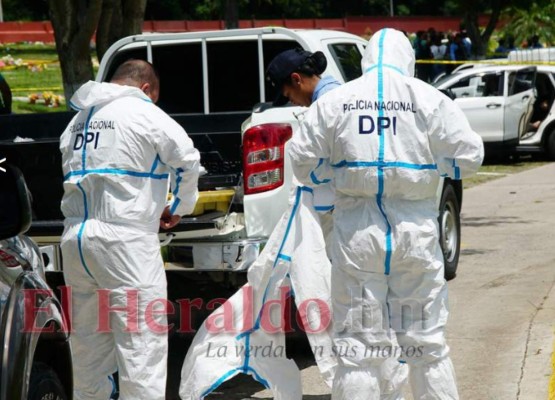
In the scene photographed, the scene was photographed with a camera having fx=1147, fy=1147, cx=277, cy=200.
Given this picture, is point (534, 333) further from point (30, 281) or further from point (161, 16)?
point (161, 16)

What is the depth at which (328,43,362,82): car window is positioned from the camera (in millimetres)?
8391

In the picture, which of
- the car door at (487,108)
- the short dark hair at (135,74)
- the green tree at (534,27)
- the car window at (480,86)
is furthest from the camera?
the green tree at (534,27)

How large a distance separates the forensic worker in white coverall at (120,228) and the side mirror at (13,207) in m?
1.32

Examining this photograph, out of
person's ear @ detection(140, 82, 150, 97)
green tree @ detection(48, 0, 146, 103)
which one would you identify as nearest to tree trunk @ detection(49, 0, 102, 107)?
→ green tree @ detection(48, 0, 146, 103)

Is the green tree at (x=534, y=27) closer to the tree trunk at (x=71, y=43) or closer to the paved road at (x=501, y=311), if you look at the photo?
the paved road at (x=501, y=311)

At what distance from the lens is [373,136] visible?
5129mm

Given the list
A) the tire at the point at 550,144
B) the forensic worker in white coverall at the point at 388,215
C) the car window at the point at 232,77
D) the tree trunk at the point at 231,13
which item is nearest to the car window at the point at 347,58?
the car window at the point at 232,77

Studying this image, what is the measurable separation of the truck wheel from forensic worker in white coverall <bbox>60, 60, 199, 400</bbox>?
13.4ft

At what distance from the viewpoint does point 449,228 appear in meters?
9.72

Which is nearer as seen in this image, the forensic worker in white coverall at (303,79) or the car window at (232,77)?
the forensic worker in white coverall at (303,79)

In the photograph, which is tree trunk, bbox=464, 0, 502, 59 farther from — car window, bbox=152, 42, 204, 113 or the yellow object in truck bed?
the yellow object in truck bed

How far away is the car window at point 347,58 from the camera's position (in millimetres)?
8391

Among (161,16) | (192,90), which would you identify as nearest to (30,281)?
(192,90)

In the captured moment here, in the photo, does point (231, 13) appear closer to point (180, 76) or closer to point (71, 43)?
point (71, 43)
